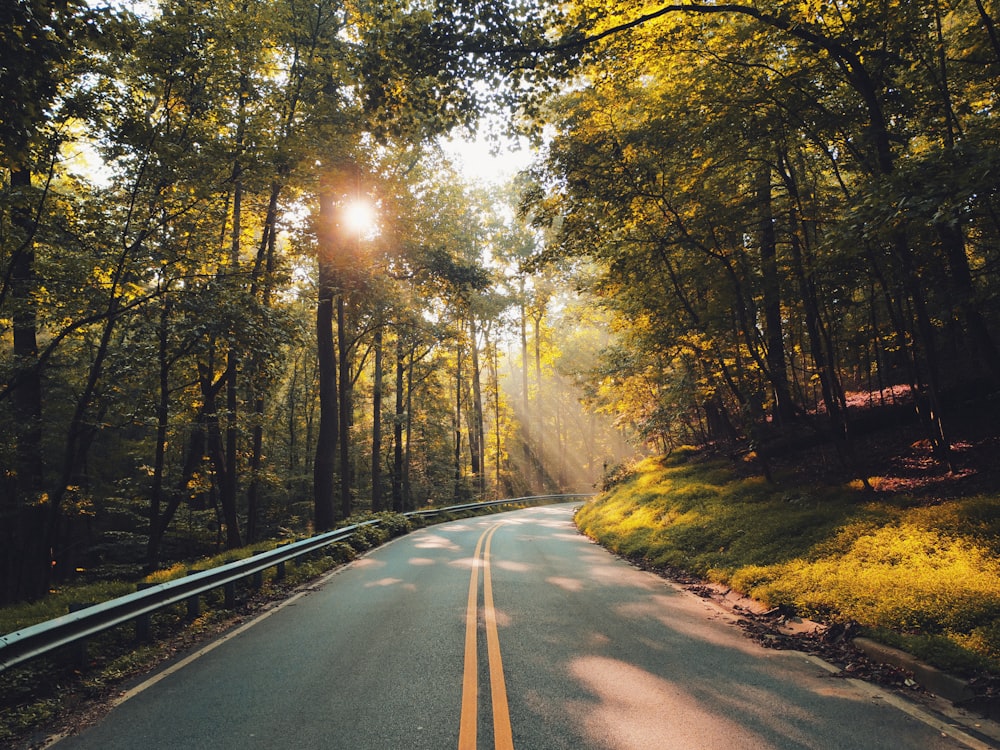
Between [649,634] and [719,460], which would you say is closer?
[649,634]

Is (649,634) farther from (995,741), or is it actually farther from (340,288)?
(340,288)

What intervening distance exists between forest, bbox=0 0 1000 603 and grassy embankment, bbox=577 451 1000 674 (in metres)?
1.68

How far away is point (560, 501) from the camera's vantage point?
141ft

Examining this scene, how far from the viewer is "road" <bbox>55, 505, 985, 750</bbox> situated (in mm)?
3477

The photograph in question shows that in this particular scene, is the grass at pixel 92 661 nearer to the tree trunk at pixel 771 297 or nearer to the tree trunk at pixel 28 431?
the tree trunk at pixel 28 431

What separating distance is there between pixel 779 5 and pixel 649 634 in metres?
9.09

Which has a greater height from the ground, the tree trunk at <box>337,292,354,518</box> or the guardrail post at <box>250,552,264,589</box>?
the tree trunk at <box>337,292,354,518</box>

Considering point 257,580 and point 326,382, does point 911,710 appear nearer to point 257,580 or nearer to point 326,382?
point 257,580

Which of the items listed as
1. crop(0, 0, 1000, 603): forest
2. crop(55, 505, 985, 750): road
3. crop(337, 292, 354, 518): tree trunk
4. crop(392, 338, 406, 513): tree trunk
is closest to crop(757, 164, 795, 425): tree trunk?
crop(0, 0, 1000, 603): forest

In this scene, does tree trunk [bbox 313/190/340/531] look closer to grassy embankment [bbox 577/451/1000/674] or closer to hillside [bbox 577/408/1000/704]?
hillside [bbox 577/408/1000/704]

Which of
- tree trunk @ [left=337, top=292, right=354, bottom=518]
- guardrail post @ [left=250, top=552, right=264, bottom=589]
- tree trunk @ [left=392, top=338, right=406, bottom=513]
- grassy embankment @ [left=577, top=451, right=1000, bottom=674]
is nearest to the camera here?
grassy embankment @ [left=577, top=451, right=1000, bottom=674]

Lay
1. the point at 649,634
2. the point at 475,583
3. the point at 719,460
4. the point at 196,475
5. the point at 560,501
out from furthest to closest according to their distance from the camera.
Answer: the point at 560,501
the point at 196,475
the point at 719,460
the point at 475,583
the point at 649,634

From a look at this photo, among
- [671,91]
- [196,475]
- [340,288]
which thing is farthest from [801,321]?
[196,475]

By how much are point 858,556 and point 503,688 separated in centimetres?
520
